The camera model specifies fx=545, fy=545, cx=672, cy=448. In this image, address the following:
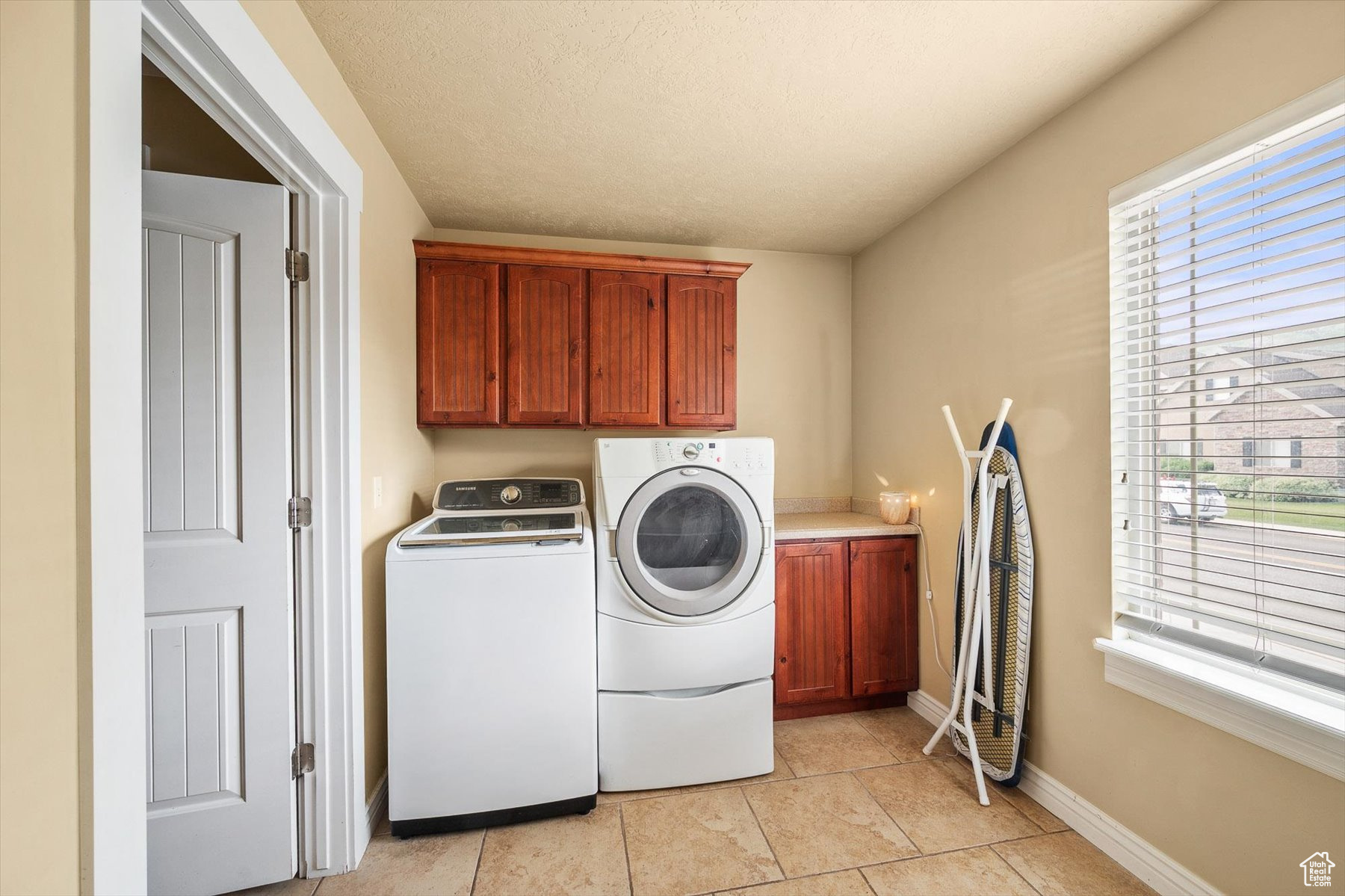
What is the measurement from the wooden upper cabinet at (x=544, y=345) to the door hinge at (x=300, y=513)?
109cm

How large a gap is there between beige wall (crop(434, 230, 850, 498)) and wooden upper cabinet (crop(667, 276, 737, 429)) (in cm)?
42

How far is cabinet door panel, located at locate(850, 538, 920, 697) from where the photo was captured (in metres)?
2.73

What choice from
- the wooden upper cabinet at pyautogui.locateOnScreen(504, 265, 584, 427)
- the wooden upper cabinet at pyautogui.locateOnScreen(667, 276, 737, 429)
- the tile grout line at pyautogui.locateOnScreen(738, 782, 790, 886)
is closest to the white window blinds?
the tile grout line at pyautogui.locateOnScreen(738, 782, 790, 886)

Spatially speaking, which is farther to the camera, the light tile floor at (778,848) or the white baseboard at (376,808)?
the white baseboard at (376,808)

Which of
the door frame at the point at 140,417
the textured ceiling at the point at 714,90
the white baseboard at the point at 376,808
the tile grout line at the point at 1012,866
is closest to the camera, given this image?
the door frame at the point at 140,417

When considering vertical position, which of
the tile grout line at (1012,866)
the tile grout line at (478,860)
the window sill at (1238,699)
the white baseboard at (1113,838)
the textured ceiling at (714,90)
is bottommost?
the tile grout line at (478,860)

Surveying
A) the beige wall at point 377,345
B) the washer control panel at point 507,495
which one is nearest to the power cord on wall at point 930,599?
the washer control panel at point 507,495

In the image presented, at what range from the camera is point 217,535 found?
1.58 metres

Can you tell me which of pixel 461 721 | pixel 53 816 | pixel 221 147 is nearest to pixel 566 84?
pixel 221 147

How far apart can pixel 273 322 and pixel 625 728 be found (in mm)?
1849

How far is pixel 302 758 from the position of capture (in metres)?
1.68

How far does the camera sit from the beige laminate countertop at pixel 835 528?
264 centimetres

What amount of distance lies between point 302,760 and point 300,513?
30.1 inches

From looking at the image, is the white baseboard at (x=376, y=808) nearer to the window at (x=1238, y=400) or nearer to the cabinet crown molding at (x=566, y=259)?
the cabinet crown molding at (x=566, y=259)
